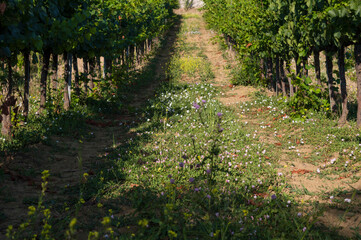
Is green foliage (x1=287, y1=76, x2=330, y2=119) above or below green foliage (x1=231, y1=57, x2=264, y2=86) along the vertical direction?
below

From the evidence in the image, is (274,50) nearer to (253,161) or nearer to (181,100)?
(181,100)

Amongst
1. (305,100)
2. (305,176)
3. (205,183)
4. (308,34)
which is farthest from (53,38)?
(305,100)

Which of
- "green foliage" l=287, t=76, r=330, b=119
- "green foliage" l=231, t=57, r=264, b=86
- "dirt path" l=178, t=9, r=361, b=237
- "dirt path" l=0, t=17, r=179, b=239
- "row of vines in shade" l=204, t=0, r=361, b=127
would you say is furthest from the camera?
"green foliage" l=231, t=57, r=264, b=86

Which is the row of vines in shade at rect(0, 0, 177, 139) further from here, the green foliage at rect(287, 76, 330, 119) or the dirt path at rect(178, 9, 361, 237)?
the green foliage at rect(287, 76, 330, 119)

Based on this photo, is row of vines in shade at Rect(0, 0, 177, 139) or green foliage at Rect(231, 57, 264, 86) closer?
row of vines in shade at Rect(0, 0, 177, 139)

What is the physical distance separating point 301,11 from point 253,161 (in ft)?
13.4

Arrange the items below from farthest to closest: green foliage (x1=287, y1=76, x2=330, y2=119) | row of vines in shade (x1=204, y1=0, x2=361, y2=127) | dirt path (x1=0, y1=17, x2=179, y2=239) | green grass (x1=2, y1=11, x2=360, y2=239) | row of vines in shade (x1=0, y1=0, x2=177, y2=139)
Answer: green foliage (x1=287, y1=76, x2=330, y2=119), row of vines in shade (x1=204, y1=0, x2=361, y2=127), row of vines in shade (x1=0, y1=0, x2=177, y2=139), dirt path (x1=0, y1=17, x2=179, y2=239), green grass (x1=2, y1=11, x2=360, y2=239)

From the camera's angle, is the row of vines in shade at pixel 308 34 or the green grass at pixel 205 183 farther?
the row of vines in shade at pixel 308 34

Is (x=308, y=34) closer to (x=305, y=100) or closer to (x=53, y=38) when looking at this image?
(x=305, y=100)

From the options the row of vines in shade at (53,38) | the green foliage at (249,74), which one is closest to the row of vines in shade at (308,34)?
the green foliage at (249,74)

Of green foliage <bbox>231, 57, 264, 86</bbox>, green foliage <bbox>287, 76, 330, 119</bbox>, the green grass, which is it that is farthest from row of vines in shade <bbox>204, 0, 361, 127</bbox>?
green foliage <bbox>231, 57, 264, 86</bbox>

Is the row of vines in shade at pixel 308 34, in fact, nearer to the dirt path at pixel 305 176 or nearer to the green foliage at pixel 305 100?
the green foliage at pixel 305 100

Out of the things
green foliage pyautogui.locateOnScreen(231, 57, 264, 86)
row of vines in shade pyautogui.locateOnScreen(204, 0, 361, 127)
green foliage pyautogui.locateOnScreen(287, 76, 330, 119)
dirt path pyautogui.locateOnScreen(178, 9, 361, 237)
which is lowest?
dirt path pyautogui.locateOnScreen(178, 9, 361, 237)

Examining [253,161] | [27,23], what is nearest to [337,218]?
[253,161]
